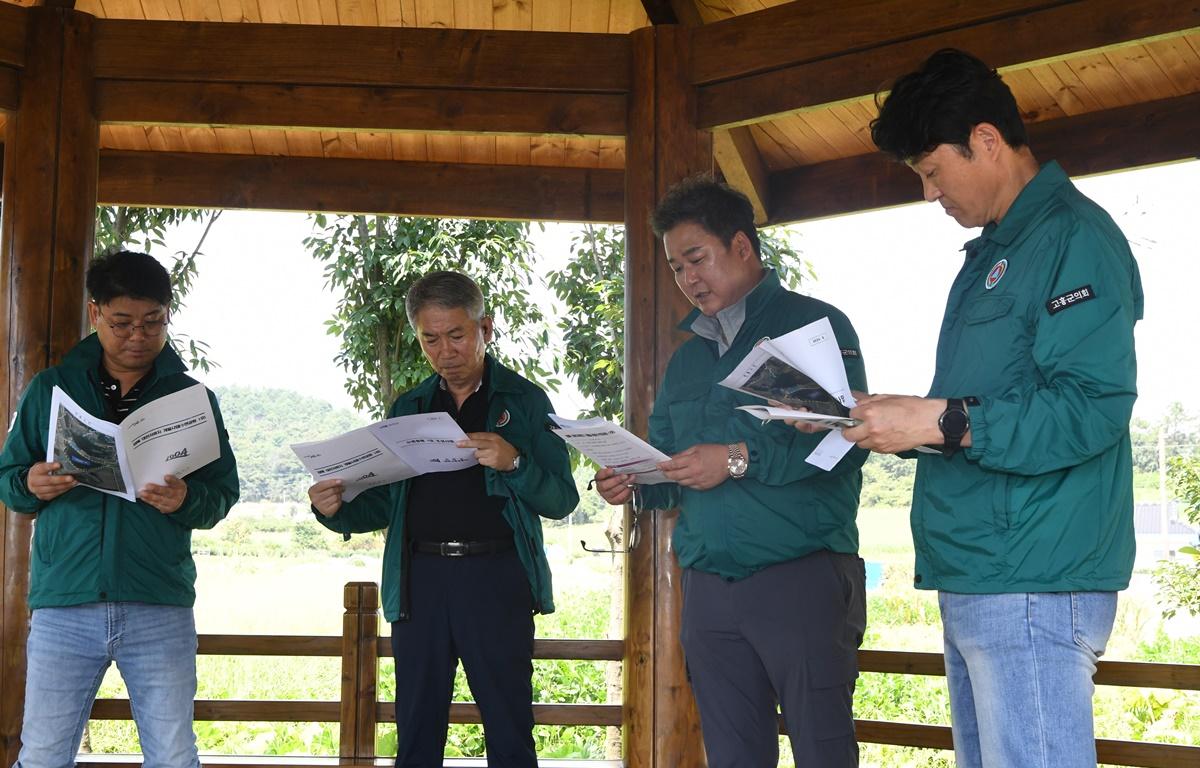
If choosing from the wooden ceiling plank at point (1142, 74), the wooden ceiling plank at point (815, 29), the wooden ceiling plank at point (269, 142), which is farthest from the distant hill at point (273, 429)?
the wooden ceiling plank at point (1142, 74)

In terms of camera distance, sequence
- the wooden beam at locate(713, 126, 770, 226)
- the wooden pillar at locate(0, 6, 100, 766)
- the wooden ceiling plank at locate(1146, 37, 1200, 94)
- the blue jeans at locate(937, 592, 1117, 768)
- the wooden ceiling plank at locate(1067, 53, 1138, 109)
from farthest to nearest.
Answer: the wooden beam at locate(713, 126, 770, 226) < the wooden ceiling plank at locate(1067, 53, 1138, 109) < the wooden ceiling plank at locate(1146, 37, 1200, 94) < the wooden pillar at locate(0, 6, 100, 766) < the blue jeans at locate(937, 592, 1117, 768)

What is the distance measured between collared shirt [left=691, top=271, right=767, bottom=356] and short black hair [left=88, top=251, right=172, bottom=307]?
1.38 meters

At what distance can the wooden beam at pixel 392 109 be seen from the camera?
3895mm

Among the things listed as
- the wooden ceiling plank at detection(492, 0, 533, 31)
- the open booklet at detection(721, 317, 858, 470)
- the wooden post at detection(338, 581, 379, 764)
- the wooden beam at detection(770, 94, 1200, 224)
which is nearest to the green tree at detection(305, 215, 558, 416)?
the wooden ceiling plank at detection(492, 0, 533, 31)

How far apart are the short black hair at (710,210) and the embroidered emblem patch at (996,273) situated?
0.93 m

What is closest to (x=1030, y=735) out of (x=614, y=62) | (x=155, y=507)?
(x=155, y=507)

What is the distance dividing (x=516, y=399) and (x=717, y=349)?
0.69m

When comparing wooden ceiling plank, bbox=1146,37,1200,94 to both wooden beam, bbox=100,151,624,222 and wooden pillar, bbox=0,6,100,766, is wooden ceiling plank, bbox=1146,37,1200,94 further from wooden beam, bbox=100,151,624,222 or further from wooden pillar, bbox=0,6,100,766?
wooden pillar, bbox=0,6,100,766

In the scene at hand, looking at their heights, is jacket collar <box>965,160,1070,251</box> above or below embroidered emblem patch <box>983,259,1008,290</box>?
above

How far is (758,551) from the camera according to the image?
2387mm

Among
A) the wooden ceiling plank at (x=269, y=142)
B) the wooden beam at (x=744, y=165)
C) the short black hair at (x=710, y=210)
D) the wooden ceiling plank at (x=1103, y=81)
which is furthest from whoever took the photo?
the wooden ceiling plank at (x=269, y=142)

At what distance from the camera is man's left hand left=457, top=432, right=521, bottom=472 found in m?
2.85

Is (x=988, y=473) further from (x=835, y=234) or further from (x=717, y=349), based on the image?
(x=835, y=234)

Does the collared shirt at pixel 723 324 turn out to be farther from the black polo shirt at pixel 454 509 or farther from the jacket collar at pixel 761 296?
the black polo shirt at pixel 454 509
